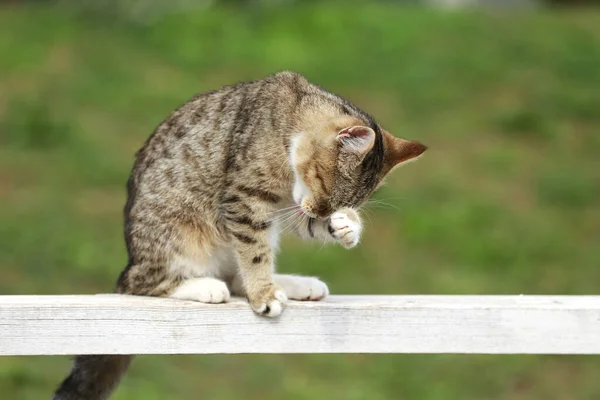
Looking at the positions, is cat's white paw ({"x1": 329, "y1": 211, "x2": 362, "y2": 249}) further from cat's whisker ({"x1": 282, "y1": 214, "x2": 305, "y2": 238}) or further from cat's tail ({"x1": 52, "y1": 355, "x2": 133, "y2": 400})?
cat's tail ({"x1": 52, "y1": 355, "x2": 133, "y2": 400})

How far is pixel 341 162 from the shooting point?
3.14 meters

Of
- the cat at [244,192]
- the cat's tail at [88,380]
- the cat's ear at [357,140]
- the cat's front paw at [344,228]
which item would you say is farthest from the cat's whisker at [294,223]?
the cat's tail at [88,380]

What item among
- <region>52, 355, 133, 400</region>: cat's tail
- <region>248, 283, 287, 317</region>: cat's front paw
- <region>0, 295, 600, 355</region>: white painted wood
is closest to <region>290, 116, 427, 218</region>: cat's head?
<region>248, 283, 287, 317</region>: cat's front paw

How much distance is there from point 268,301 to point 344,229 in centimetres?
34

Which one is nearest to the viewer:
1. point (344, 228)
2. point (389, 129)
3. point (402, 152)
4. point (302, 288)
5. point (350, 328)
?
point (350, 328)

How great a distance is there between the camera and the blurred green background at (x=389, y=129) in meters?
5.52

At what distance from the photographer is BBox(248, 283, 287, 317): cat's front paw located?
294 cm

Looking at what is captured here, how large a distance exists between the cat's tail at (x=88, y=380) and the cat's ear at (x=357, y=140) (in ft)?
3.38

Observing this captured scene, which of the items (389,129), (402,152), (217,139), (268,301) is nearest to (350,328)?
(268,301)

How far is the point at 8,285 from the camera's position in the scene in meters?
5.83

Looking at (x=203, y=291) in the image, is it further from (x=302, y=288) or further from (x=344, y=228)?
(x=344, y=228)

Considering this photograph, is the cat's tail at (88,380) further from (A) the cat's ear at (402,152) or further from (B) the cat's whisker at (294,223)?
(A) the cat's ear at (402,152)

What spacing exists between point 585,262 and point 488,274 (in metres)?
0.73

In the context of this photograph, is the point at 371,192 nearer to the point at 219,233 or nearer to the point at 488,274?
the point at 219,233
